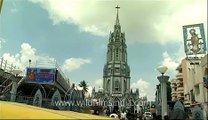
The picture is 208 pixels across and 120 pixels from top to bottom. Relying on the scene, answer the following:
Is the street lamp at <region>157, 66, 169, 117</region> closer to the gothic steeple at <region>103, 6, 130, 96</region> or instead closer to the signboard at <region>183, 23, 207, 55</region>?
the signboard at <region>183, 23, 207, 55</region>

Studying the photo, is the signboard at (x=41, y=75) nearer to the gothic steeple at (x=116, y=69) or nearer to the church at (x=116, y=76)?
the church at (x=116, y=76)

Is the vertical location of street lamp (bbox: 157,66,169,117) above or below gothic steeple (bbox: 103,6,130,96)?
below

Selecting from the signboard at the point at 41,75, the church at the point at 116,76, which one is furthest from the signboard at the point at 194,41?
the church at the point at 116,76

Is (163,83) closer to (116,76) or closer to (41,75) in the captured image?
(41,75)

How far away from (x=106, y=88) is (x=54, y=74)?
8569 cm

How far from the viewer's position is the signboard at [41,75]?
29781 millimetres

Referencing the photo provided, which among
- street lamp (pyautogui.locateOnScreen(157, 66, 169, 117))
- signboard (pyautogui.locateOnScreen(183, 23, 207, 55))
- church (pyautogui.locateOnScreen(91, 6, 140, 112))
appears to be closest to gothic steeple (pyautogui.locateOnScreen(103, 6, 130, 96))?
church (pyautogui.locateOnScreen(91, 6, 140, 112))

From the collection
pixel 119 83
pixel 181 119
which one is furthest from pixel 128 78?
pixel 181 119

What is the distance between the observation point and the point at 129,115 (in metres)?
16.8

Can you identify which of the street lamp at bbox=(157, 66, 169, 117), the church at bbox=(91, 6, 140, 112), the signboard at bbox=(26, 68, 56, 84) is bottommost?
the street lamp at bbox=(157, 66, 169, 117)

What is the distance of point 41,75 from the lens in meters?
30.1

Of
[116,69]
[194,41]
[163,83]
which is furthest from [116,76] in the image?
[163,83]

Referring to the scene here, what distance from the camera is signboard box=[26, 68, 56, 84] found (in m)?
29.8

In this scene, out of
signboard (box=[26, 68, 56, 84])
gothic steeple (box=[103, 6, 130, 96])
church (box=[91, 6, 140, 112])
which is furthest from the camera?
gothic steeple (box=[103, 6, 130, 96])
